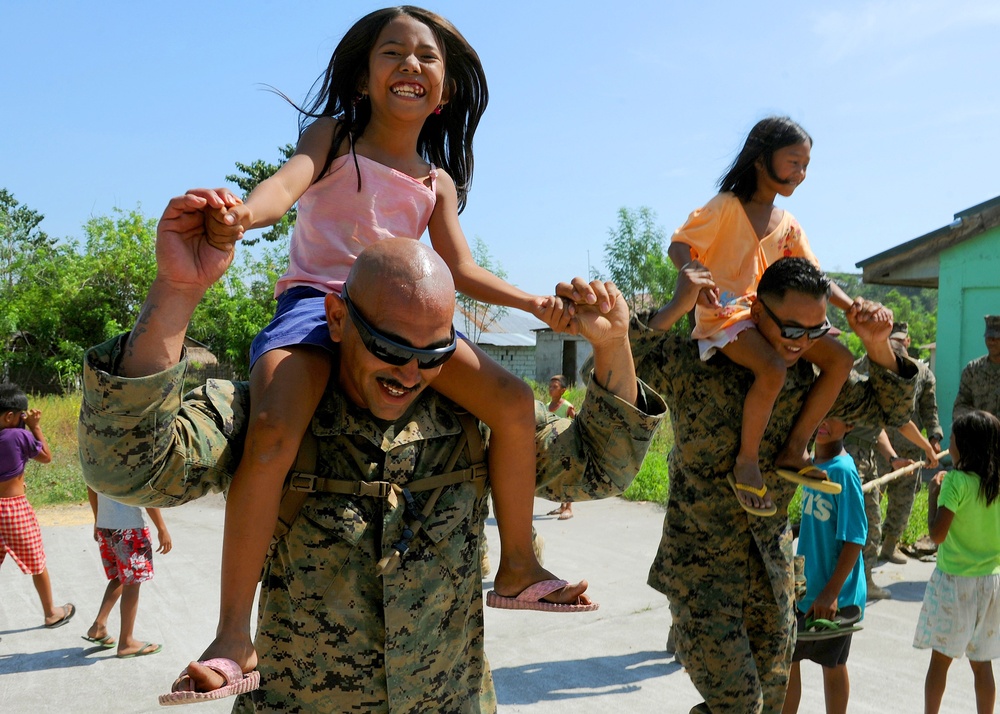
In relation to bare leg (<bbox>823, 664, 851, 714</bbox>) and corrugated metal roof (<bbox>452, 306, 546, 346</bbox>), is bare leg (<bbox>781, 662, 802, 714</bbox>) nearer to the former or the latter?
bare leg (<bbox>823, 664, 851, 714</bbox>)

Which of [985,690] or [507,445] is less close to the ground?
[507,445]

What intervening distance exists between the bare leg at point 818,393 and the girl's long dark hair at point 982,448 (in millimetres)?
1497

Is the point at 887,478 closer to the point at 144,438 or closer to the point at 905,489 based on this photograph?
the point at 905,489

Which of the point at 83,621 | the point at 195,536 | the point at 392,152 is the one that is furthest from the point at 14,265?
the point at 392,152

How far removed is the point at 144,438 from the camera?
166 cm

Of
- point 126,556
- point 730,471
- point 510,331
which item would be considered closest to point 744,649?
point 730,471

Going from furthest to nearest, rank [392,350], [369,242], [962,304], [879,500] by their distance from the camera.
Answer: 1. [962,304]
2. [879,500]
3. [369,242]
4. [392,350]

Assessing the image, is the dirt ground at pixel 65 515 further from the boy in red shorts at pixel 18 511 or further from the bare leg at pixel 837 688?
the bare leg at pixel 837 688

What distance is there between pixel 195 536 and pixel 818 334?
703cm

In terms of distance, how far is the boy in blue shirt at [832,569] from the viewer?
4.03 metres

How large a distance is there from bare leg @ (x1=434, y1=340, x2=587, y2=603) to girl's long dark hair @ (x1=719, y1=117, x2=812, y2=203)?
216cm

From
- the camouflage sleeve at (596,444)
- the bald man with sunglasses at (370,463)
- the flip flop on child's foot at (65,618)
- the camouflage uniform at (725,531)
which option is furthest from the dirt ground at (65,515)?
the camouflage sleeve at (596,444)

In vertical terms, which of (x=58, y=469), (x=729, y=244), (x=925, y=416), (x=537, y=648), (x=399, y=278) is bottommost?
(x=537, y=648)

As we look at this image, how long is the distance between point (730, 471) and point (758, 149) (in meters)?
1.42
